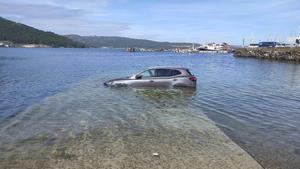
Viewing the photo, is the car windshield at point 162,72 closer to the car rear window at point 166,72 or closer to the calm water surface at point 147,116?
the car rear window at point 166,72

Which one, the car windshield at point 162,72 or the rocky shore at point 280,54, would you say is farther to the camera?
the rocky shore at point 280,54

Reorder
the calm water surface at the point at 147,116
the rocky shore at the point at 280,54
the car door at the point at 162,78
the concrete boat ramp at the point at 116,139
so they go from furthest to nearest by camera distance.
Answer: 1. the rocky shore at the point at 280,54
2. the car door at the point at 162,78
3. the calm water surface at the point at 147,116
4. the concrete boat ramp at the point at 116,139

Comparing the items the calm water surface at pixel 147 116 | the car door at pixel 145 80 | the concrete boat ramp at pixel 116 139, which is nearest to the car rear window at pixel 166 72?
the car door at pixel 145 80

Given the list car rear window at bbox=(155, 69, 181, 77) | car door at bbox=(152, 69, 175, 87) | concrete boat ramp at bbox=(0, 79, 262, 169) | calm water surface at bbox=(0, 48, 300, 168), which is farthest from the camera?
car rear window at bbox=(155, 69, 181, 77)

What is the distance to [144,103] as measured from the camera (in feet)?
68.3

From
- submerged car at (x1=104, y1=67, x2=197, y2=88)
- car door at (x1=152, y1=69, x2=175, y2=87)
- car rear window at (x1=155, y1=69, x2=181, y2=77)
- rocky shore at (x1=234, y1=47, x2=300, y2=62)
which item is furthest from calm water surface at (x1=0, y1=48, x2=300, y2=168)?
rocky shore at (x1=234, y1=47, x2=300, y2=62)

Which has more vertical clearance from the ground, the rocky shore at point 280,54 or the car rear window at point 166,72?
the car rear window at point 166,72

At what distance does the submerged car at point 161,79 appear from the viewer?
2666cm

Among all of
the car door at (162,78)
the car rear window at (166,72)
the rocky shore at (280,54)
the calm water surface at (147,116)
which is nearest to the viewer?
the calm water surface at (147,116)

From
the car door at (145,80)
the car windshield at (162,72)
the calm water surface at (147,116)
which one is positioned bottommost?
the calm water surface at (147,116)

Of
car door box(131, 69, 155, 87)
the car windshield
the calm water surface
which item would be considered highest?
the car windshield

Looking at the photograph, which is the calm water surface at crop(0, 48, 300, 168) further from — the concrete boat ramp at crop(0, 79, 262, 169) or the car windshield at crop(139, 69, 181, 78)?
the car windshield at crop(139, 69, 181, 78)

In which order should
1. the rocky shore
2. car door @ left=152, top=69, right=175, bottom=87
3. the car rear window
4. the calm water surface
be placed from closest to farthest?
the calm water surface, car door @ left=152, top=69, right=175, bottom=87, the car rear window, the rocky shore

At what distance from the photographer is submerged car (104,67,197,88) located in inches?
1049
